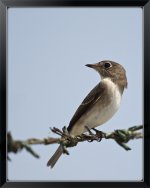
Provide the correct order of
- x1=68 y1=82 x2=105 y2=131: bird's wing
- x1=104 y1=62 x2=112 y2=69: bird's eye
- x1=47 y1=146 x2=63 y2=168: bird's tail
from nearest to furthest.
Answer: x1=47 y1=146 x2=63 y2=168: bird's tail
x1=68 y1=82 x2=105 y2=131: bird's wing
x1=104 y1=62 x2=112 y2=69: bird's eye

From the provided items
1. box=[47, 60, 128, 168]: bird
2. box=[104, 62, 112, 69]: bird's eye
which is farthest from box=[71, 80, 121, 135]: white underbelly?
box=[104, 62, 112, 69]: bird's eye

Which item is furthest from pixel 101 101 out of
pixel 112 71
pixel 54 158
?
pixel 54 158

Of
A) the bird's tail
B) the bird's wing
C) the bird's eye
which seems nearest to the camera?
the bird's tail

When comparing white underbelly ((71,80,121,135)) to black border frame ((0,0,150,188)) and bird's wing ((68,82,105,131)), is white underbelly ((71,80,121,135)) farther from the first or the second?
black border frame ((0,0,150,188))

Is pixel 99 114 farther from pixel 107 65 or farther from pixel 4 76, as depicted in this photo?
pixel 4 76

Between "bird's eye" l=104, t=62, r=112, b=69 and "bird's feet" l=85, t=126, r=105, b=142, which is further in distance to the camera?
"bird's eye" l=104, t=62, r=112, b=69

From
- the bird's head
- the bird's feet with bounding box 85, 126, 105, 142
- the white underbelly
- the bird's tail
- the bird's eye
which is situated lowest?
the bird's tail

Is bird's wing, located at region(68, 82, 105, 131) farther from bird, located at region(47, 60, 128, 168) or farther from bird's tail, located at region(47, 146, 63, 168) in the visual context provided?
bird's tail, located at region(47, 146, 63, 168)

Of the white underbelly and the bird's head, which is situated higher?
the bird's head
